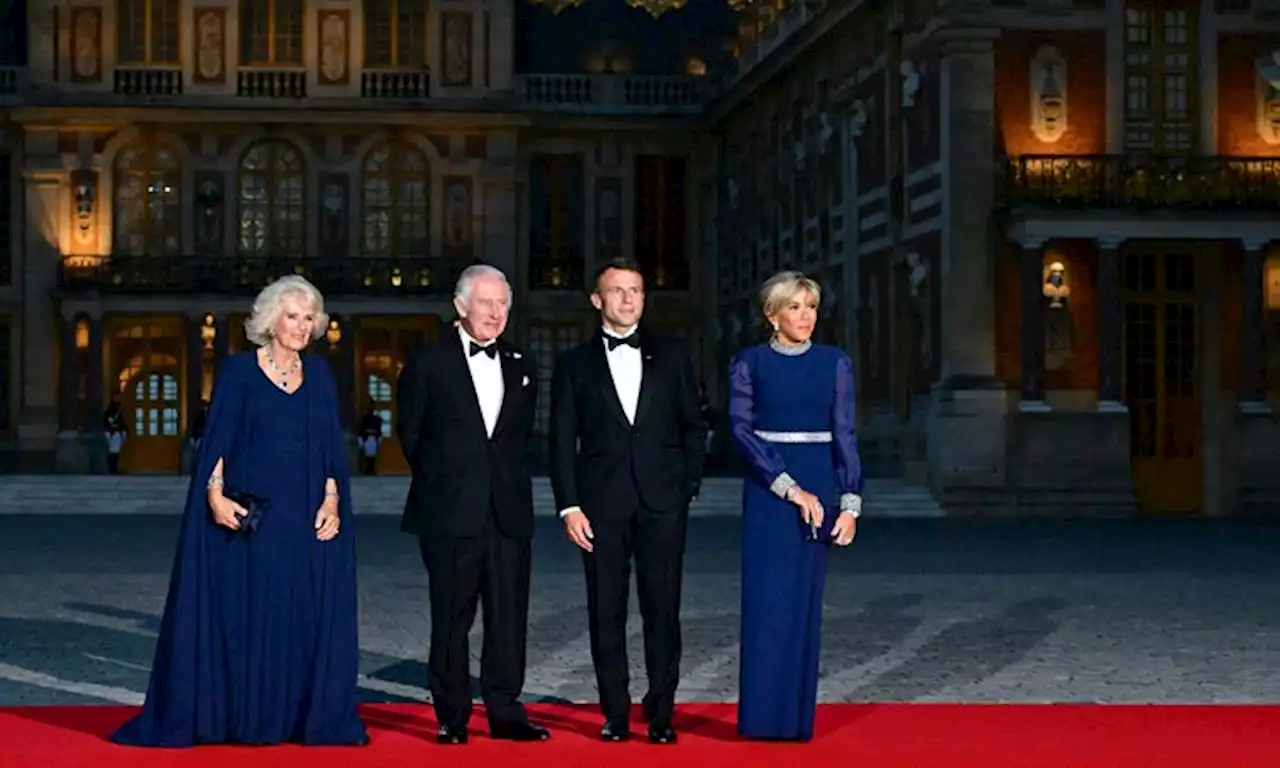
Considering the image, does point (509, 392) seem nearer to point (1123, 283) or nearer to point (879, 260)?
point (1123, 283)

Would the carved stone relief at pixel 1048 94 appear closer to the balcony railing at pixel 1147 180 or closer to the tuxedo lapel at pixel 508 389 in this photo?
the balcony railing at pixel 1147 180

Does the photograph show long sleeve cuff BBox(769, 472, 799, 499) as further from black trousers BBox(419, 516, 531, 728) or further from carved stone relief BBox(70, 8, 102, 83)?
carved stone relief BBox(70, 8, 102, 83)

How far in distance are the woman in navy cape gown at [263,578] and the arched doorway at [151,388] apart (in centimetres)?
3377

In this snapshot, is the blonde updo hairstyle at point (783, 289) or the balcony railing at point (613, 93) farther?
the balcony railing at point (613, 93)

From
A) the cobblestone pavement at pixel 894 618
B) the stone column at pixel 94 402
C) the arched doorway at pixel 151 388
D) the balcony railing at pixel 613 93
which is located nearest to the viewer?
the cobblestone pavement at pixel 894 618

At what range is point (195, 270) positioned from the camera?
42.2 m

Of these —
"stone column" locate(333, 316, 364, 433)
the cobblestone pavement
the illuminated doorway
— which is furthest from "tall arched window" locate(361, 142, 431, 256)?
the cobblestone pavement

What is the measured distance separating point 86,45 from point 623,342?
3553cm

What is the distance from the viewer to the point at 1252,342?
28.2 metres

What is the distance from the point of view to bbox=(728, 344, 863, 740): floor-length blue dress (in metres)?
8.68

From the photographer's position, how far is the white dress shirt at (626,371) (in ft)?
28.7

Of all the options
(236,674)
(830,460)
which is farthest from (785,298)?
(236,674)

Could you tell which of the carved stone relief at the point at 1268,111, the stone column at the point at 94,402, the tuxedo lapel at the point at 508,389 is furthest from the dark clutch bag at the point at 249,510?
the stone column at the point at 94,402

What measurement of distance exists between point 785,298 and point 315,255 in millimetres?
34961
